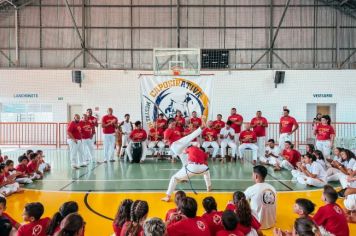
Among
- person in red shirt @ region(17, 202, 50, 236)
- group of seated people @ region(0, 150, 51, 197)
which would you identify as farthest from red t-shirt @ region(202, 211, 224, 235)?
group of seated people @ region(0, 150, 51, 197)

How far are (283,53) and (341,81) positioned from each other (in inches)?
176

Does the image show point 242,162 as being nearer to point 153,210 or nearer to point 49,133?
point 153,210

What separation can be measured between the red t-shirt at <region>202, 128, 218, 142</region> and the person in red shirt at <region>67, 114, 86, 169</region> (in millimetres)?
5710

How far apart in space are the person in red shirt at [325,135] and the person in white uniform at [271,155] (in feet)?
5.71

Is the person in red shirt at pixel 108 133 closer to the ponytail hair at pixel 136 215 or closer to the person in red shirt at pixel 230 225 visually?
the ponytail hair at pixel 136 215

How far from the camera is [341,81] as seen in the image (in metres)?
21.4

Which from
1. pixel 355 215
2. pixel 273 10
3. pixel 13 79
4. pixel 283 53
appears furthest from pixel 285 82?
pixel 13 79

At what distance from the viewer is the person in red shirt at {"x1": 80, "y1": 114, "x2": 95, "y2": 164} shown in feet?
43.4

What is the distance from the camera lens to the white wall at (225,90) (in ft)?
70.6

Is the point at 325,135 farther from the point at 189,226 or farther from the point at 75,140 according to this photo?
the point at 189,226

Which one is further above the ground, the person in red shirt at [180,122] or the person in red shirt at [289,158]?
the person in red shirt at [180,122]

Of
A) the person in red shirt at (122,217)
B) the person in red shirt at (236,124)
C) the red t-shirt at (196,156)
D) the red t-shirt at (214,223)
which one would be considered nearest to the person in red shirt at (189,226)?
the red t-shirt at (214,223)

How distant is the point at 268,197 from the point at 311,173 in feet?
14.5

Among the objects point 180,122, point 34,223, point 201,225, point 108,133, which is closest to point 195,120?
point 180,122
